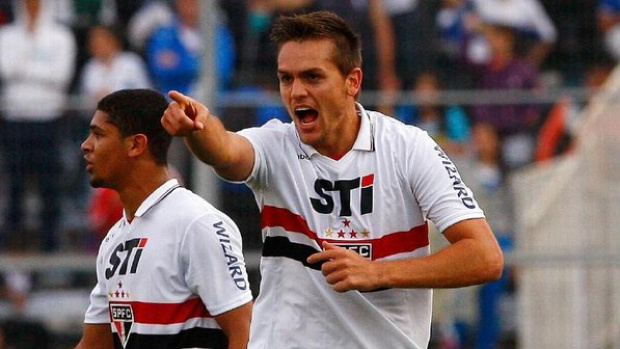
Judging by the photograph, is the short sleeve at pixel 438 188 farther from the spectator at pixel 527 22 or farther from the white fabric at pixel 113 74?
the white fabric at pixel 113 74

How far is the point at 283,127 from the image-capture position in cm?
532

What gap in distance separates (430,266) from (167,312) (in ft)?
4.16

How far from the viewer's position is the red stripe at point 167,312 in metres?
5.47

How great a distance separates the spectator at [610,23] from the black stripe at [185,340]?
525cm

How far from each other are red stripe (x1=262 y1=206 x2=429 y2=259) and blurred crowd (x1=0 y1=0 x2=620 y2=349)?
13.7ft

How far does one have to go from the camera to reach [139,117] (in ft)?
19.2

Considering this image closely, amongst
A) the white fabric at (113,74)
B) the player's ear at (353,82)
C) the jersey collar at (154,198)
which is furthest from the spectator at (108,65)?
the player's ear at (353,82)

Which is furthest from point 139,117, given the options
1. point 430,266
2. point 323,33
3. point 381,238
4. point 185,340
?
point 430,266

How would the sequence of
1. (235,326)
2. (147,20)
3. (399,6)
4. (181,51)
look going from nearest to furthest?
(235,326), (399,6), (147,20), (181,51)

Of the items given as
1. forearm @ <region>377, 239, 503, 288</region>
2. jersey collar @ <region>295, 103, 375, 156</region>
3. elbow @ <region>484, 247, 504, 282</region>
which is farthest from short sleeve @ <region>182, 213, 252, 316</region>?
elbow @ <region>484, 247, 504, 282</region>

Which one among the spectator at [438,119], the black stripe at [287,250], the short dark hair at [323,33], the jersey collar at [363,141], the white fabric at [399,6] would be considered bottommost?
the spectator at [438,119]

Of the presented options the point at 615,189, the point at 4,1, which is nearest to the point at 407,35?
the point at 615,189

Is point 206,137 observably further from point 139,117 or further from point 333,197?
point 139,117

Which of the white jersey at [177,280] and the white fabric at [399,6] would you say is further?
the white fabric at [399,6]
